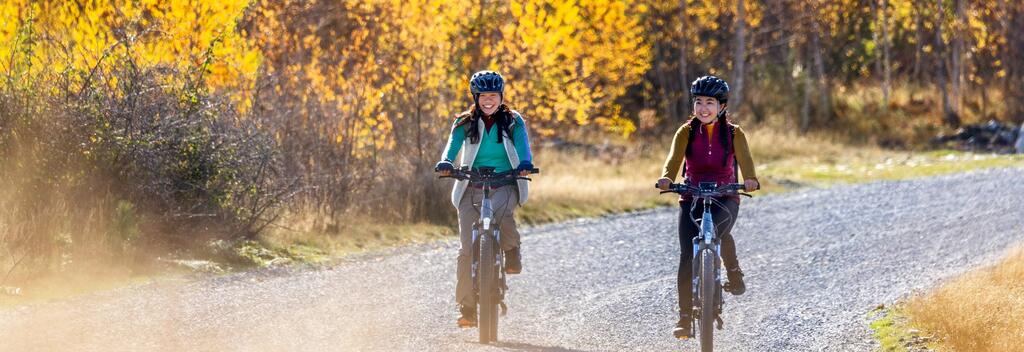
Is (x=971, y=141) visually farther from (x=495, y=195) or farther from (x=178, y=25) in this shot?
(x=495, y=195)

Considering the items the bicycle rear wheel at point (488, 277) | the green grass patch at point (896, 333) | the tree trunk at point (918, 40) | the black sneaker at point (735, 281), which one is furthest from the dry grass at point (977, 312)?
the tree trunk at point (918, 40)

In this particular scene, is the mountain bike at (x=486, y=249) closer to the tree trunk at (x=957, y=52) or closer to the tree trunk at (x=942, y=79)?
the tree trunk at (x=942, y=79)

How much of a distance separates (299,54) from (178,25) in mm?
4484

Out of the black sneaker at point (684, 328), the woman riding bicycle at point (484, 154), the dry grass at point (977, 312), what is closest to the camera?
the black sneaker at point (684, 328)

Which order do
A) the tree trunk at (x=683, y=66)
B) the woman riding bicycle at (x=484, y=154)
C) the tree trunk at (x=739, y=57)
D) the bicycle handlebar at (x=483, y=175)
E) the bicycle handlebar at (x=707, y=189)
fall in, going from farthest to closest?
the tree trunk at (x=683, y=66) < the tree trunk at (x=739, y=57) < the woman riding bicycle at (x=484, y=154) < the bicycle handlebar at (x=483, y=175) < the bicycle handlebar at (x=707, y=189)

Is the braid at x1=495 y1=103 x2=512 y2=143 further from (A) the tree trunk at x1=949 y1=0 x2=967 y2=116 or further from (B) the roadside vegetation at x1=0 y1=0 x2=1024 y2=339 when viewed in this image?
(A) the tree trunk at x1=949 y1=0 x2=967 y2=116

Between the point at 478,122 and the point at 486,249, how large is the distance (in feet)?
2.76

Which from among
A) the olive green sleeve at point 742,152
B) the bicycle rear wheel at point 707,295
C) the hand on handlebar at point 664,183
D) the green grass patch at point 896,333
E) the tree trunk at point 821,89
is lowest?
the green grass patch at point 896,333

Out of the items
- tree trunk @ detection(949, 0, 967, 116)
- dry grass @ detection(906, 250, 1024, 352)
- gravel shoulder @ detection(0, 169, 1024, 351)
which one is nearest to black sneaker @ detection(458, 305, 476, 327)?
gravel shoulder @ detection(0, 169, 1024, 351)

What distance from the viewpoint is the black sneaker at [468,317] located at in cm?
1002

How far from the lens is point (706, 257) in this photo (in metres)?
9.14

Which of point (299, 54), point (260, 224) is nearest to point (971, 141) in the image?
point (299, 54)

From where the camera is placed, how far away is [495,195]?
998cm

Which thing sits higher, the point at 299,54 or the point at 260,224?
the point at 299,54
